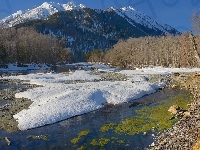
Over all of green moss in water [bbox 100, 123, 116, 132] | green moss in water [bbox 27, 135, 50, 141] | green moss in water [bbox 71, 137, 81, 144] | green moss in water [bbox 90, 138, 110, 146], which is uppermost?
green moss in water [bbox 100, 123, 116, 132]

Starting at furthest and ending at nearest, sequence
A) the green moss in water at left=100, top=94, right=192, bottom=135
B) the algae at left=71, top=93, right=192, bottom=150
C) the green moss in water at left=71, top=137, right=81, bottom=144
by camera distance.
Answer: the green moss in water at left=100, top=94, right=192, bottom=135, the algae at left=71, top=93, right=192, bottom=150, the green moss in water at left=71, top=137, right=81, bottom=144

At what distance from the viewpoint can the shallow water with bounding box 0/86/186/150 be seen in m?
21.2

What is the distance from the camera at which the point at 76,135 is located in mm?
23719

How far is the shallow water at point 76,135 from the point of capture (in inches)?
834

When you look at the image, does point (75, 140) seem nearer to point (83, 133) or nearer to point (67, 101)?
point (83, 133)

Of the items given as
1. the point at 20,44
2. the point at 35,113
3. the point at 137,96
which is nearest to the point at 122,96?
the point at 137,96

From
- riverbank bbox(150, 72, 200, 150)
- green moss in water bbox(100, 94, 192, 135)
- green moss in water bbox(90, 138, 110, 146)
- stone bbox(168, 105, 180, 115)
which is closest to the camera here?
riverbank bbox(150, 72, 200, 150)

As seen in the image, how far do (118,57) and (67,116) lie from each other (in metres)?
122

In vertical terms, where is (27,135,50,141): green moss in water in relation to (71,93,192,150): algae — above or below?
below

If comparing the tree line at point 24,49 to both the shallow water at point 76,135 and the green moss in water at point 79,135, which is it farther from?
the green moss in water at point 79,135

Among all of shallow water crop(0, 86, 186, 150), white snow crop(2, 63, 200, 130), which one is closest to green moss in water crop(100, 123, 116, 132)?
shallow water crop(0, 86, 186, 150)

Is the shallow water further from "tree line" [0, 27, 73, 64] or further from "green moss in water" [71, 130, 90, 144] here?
"tree line" [0, 27, 73, 64]

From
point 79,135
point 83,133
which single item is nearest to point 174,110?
point 83,133

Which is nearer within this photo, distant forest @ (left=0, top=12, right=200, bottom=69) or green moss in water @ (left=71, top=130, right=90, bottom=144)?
green moss in water @ (left=71, top=130, right=90, bottom=144)
